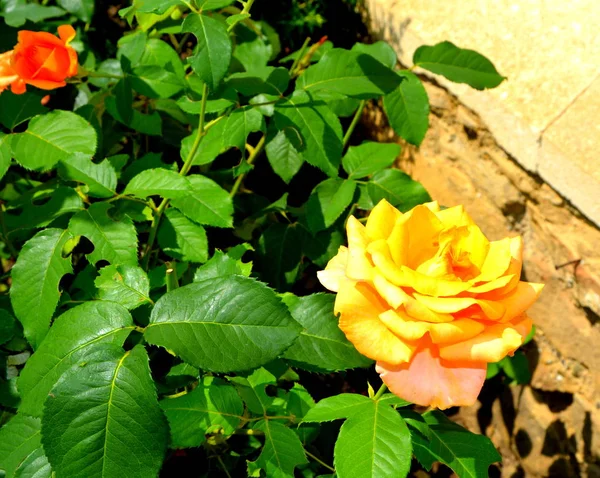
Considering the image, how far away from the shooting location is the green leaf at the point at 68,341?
852 millimetres

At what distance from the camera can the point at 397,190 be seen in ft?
4.40

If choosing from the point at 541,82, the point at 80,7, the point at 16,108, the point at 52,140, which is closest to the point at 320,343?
the point at 52,140

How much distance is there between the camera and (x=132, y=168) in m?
1.35

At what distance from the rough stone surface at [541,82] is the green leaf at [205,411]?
93cm

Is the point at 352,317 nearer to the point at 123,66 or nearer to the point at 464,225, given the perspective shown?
the point at 464,225

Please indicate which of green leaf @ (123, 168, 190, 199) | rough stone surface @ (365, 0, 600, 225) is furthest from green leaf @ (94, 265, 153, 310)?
rough stone surface @ (365, 0, 600, 225)

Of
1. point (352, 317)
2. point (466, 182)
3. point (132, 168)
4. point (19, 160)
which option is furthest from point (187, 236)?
→ point (466, 182)

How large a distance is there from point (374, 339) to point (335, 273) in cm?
13

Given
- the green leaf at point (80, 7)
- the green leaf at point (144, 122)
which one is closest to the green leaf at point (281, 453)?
A: the green leaf at point (144, 122)

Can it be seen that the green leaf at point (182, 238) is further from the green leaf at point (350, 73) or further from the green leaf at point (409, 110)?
the green leaf at point (409, 110)

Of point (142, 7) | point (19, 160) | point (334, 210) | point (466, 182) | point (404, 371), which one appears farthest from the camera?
point (466, 182)

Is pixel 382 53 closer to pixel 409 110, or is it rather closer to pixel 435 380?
pixel 409 110

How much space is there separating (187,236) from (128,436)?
540 mm

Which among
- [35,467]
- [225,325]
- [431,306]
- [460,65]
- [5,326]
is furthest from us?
[460,65]
